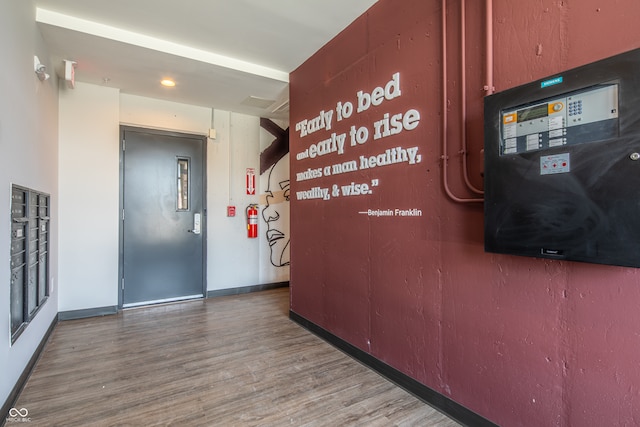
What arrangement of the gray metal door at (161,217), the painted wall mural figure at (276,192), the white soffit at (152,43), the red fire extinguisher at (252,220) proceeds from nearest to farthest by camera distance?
1. the white soffit at (152,43)
2. the gray metal door at (161,217)
3. the red fire extinguisher at (252,220)
4. the painted wall mural figure at (276,192)

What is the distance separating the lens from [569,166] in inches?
52.9

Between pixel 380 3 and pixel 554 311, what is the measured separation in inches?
96.1

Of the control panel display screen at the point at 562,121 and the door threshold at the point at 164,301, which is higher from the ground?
the control panel display screen at the point at 562,121

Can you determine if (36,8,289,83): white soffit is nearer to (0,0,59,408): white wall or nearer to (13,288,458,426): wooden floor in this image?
(0,0,59,408): white wall

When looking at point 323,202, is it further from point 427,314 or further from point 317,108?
point 427,314

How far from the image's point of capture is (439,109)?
2008 mm

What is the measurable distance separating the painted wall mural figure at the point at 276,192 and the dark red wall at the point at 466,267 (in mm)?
2298

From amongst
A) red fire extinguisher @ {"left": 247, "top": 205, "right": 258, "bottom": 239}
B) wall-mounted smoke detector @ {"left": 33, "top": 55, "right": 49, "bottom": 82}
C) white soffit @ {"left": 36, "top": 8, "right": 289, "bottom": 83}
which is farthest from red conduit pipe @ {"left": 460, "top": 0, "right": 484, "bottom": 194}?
red fire extinguisher @ {"left": 247, "top": 205, "right": 258, "bottom": 239}

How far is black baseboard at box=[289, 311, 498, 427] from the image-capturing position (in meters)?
1.86

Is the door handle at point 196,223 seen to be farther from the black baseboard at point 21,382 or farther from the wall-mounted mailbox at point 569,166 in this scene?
the wall-mounted mailbox at point 569,166

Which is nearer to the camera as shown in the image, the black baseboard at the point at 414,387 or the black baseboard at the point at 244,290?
the black baseboard at the point at 414,387

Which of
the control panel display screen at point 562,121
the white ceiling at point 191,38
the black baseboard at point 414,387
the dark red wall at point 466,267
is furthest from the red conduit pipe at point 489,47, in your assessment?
the black baseboard at point 414,387

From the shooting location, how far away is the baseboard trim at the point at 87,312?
A: 3.76 meters

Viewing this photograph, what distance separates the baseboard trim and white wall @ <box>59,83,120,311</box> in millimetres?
44
